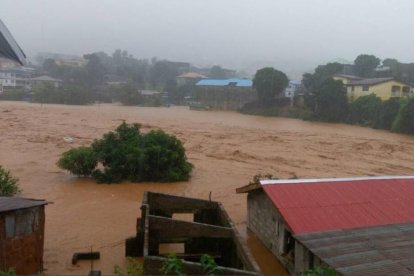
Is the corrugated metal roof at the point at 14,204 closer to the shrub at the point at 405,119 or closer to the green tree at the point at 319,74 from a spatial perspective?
the shrub at the point at 405,119

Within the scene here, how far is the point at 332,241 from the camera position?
26.6ft

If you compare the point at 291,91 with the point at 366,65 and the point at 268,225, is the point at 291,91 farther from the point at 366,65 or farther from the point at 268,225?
the point at 268,225

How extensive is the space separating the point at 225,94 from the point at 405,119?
26.1 metres

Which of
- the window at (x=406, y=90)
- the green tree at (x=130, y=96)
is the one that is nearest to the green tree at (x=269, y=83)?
the window at (x=406, y=90)

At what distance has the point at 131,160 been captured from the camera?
1973 cm

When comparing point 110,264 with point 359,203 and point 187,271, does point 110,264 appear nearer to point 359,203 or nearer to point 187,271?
point 187,271

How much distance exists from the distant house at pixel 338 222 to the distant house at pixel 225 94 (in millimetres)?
46386

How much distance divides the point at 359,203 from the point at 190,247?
12.5ft

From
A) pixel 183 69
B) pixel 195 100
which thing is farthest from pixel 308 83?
pixel 183 69

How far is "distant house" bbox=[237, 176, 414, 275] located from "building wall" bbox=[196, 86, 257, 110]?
46386 millimetres

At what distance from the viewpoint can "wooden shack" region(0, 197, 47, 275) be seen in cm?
757

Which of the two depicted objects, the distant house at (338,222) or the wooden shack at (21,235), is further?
the wooden shack at (21,235)

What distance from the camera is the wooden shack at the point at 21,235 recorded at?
7574mm

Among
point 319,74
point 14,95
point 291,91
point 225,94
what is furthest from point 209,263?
point 14,95
